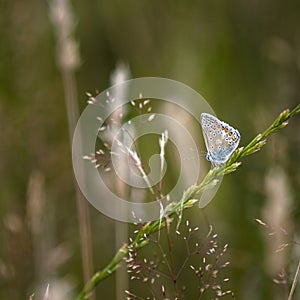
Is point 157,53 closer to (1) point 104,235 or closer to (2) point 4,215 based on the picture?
(1) point 104,235

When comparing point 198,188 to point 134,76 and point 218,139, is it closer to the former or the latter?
point 218,139

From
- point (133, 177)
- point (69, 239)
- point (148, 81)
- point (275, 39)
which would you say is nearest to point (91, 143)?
point (69, 239)

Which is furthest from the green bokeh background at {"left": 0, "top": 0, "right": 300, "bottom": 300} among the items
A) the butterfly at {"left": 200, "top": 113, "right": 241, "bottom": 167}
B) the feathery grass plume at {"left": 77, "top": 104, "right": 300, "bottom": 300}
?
the feathery grass plume at {"left": 77, "top": 104, "right": 300, "bottom": 300}

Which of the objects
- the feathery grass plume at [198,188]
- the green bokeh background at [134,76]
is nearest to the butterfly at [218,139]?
the feathery grass plume at [198,188]

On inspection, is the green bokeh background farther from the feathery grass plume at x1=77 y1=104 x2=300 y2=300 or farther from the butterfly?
the feathery grass plume at x1=77 y1=104 x2=300 y2=300

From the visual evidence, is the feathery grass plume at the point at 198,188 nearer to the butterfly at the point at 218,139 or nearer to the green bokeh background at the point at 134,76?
the butterfly at the point at 218,139
